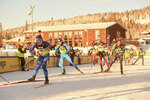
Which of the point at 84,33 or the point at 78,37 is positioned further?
the point at 78,37

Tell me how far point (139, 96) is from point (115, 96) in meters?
0.64

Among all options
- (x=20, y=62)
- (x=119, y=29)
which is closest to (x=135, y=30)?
(x=119, y=29)

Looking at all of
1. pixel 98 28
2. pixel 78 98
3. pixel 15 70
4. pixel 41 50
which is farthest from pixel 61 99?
pixel 98 28

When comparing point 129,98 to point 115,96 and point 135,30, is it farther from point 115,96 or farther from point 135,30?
point 135,30

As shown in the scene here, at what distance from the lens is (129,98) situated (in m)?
5.71

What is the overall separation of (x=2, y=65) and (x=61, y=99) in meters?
9.35

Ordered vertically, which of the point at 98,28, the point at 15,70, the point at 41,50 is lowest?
the point at 15,70

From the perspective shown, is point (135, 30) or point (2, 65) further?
point (135, 30)

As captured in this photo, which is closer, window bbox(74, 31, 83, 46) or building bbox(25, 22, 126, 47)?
building bbox(25, 22, 126, 47)

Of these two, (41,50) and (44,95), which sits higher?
(41,50)

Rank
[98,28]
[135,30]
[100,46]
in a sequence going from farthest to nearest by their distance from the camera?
1. [135,30]
2. [98,28]
3. [100,46]

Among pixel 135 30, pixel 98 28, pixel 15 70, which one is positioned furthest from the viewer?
pixel 135 30

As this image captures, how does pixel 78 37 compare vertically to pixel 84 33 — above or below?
below

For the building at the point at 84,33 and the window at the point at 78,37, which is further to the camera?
the window at the point at 78,37
